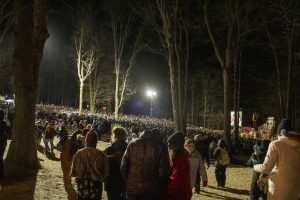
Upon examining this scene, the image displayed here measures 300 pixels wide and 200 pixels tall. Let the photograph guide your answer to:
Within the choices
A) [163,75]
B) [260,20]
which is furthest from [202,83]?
[260,20]

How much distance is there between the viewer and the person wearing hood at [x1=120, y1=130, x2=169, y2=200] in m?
5.81

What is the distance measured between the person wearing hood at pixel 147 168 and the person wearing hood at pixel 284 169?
4.81 ft

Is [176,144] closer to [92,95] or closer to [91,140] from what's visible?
[91,140]

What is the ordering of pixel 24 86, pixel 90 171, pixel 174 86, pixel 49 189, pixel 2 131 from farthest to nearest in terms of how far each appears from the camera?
pixel 174 86
pixel 24 86
pixel 49 189
pixel 2 131
pixel 90 171

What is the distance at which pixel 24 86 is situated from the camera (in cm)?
1207

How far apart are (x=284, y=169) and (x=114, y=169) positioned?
2.94 metres

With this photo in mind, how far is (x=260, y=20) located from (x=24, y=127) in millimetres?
20567

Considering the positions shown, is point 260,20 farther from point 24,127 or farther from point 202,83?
point 202,83

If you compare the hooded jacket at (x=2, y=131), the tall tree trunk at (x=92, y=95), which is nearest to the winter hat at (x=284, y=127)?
the hooded jacket at (x=2, y=131)

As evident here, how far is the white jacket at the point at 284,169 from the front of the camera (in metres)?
5.93

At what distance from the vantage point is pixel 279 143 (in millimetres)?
6117

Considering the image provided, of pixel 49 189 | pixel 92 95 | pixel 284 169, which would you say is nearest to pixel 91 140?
pixel 284 169

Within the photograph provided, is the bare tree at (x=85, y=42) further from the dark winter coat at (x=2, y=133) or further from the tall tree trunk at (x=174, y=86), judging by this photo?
the dark winter coat at (x=2, y=133)

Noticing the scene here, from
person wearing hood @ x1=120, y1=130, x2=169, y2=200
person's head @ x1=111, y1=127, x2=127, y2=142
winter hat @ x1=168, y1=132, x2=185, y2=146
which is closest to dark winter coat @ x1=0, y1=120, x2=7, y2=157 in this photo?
person's head @ x1=111, y1=127, x2=127, y2=142
